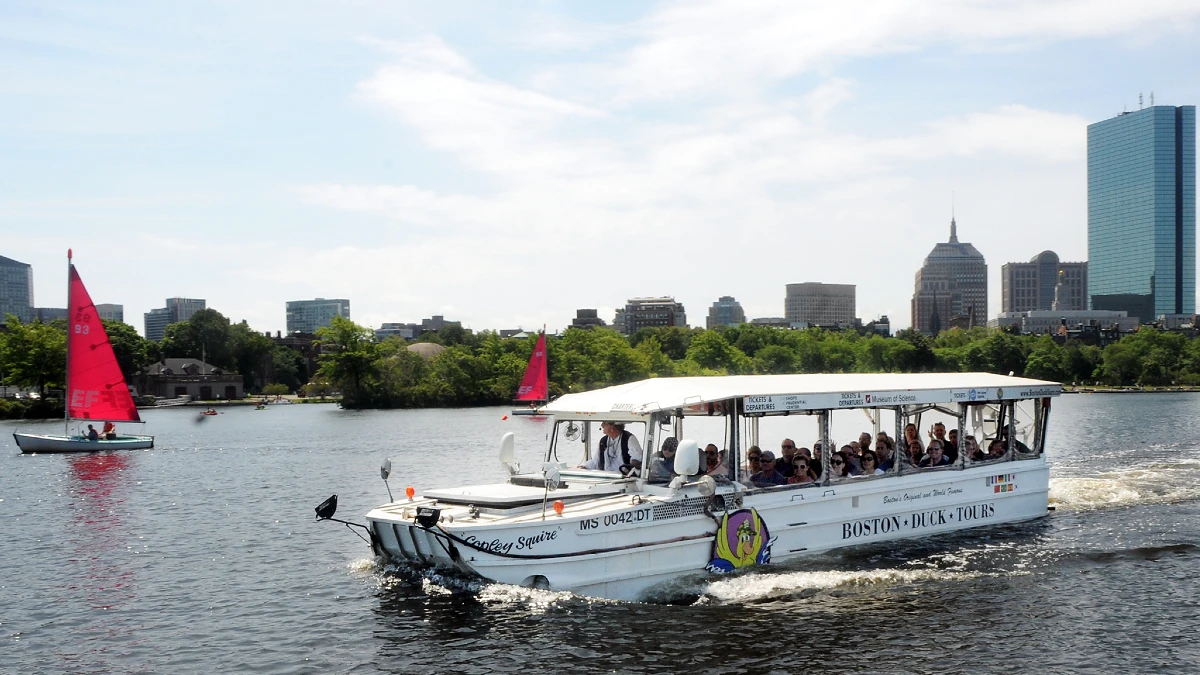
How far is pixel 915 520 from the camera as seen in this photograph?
20.5 m

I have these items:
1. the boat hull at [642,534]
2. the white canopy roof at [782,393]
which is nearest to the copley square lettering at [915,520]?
the boat hull at [642,534]

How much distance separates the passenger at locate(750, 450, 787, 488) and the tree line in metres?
91.4

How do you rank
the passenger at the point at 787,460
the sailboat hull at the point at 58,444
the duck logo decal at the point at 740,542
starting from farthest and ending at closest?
the sailboat hull at the point at 58,444 < the passenger at the point at 787,460 < the duck logo decal at the point at 740,542

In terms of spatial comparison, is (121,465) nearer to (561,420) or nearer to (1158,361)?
(561,420)

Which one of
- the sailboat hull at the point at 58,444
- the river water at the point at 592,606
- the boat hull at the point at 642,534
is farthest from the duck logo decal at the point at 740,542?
the sailboat hull at the point at 58,444

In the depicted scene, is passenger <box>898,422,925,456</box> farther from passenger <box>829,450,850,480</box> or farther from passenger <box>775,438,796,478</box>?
passenger <box>775,438,796,478</box>

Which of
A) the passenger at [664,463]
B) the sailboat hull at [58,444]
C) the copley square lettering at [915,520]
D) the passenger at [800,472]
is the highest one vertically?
the passenger at [664,463]

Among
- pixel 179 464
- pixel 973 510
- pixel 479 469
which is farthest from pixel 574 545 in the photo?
pixel 179 464

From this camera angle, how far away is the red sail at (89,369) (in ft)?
173

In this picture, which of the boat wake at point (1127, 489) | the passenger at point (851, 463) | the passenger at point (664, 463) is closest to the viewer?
the passenger at point (664, 463)

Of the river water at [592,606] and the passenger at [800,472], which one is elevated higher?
the passenger at [800,472]

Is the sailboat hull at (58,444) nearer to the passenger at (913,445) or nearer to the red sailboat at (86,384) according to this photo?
the red sailboat at (86,384)

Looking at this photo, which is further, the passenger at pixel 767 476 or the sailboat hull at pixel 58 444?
the sailboat hull at pixel 58 444

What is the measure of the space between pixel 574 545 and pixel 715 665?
2.88 meters
